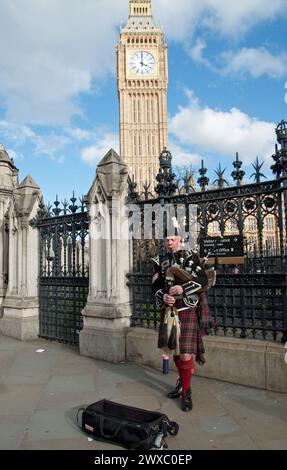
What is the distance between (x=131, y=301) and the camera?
680 centimetres

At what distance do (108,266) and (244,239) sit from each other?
247cm

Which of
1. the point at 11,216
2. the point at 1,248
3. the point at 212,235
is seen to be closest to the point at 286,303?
the point at 212,235

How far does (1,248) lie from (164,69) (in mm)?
83355

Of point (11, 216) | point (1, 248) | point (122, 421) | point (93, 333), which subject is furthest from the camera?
point (1, 248)

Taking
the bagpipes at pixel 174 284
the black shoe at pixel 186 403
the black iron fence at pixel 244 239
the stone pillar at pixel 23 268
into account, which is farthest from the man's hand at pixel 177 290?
the stone pillar at pixel 23 268

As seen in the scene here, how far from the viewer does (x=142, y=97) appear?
279ft

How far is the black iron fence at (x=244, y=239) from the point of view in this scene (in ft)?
17.3

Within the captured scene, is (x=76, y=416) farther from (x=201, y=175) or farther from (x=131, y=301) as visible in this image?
(x=201, y=175)

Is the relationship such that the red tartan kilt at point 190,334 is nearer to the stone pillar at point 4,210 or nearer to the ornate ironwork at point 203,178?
the ornate ironwork at point 203,178

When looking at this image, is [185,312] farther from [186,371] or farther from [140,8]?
[140,8]

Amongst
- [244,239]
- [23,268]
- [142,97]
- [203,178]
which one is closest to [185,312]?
[244,239]

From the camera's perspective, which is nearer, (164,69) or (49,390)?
(49,390)

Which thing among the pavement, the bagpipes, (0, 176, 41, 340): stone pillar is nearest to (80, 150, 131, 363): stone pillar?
the pavement

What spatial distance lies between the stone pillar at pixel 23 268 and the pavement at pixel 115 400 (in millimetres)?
1895
